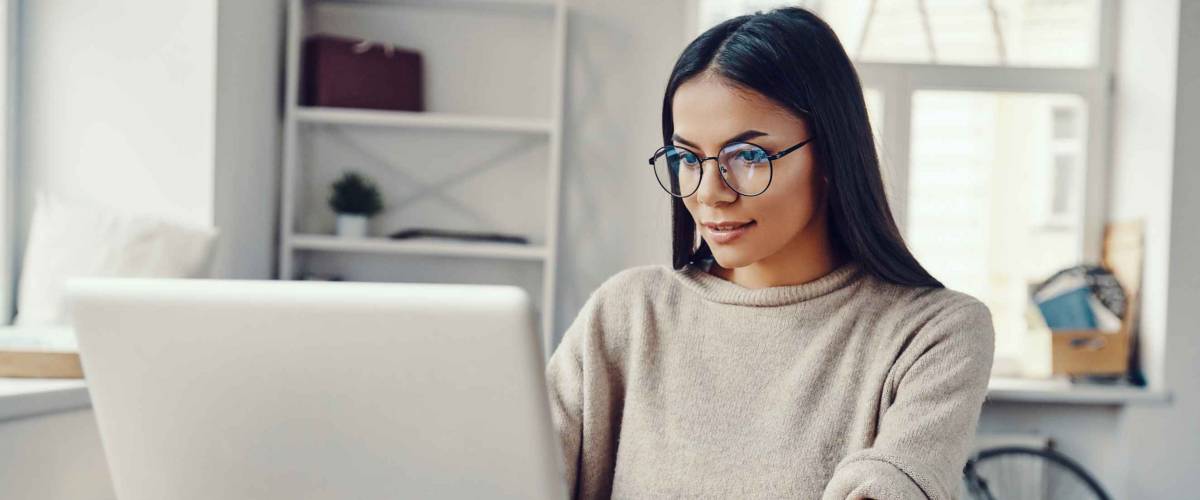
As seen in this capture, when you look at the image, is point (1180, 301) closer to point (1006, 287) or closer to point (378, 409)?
point (1006, 287)

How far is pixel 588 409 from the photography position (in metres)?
1.16

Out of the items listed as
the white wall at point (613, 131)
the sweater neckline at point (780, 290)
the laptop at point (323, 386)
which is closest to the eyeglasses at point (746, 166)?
the sweater neckline at point (780, 290)

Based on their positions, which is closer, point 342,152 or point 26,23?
point 26,23

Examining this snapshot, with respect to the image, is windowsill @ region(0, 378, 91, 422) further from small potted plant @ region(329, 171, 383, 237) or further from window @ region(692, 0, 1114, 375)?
window @ region(692, 0, 1114, 375)

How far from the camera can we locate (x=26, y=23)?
2.61m

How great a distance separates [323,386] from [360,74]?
2.64m

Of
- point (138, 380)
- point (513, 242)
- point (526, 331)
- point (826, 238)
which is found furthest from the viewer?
point (513, 242)

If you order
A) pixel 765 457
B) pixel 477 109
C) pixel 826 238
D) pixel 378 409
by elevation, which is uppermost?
pixel 477 109

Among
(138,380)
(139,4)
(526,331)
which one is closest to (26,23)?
(139,4)

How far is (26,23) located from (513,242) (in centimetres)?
143

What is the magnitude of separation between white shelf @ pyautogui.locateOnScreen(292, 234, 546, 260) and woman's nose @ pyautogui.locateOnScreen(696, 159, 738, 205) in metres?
2.21

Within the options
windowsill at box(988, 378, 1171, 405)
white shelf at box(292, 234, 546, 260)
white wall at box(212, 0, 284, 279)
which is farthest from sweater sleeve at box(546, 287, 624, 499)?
windowsill at box(988, 378, 1171, 405)

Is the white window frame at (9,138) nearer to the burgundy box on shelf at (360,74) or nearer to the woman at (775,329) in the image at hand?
the burgundy box on shelf at (360,74)

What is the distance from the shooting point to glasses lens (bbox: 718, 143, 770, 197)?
103cm
